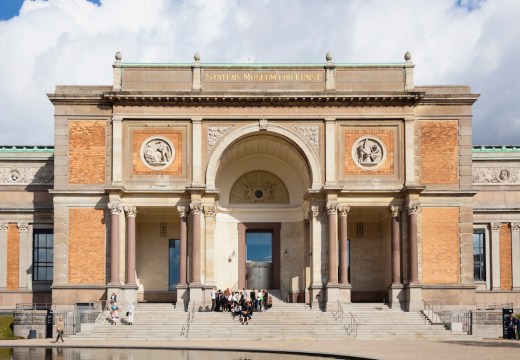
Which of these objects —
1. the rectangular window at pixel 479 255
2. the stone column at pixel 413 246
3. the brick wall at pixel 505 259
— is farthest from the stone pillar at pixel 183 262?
the brick wall at pixel 505 259

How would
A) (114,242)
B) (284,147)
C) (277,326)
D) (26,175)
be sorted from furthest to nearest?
(26,175) < (284,147) < (114,242) < (277,326)

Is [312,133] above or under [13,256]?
above

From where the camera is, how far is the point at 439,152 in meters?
49.7

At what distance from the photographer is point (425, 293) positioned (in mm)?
48500

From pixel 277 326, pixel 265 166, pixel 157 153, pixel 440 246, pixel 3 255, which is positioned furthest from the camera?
pixel 265 166

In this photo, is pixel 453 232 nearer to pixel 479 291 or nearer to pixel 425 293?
pixel 425 293

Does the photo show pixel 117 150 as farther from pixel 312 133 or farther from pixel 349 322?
pixel 349 322

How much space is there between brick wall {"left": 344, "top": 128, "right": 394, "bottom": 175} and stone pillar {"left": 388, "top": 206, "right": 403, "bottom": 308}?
2.22 metres

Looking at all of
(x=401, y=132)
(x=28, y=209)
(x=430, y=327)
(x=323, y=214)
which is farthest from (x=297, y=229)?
(x=28, y=209)

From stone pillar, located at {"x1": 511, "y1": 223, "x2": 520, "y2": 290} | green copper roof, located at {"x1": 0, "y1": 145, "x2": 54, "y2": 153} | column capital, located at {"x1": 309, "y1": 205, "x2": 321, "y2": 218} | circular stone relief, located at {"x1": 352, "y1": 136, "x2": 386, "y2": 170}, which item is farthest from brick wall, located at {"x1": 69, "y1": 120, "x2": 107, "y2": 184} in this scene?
stone pillar, located at {"x1": 511, "y1": 223, "x2": 520, "y2": 290}

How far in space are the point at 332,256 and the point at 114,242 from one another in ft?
38.3

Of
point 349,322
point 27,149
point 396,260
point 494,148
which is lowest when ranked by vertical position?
point 349,322

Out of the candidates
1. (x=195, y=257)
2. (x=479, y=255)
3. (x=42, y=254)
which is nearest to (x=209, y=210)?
(x=195, y=257)

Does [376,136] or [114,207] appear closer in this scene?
[114,207]
